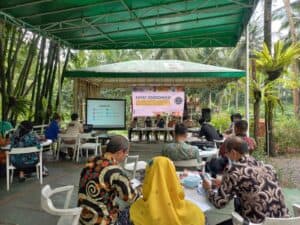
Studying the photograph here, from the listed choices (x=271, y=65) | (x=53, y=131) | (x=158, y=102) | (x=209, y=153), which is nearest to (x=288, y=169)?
(x=271, y=65)

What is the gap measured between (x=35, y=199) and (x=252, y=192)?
3.62m

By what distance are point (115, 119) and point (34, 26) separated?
3.46 metres

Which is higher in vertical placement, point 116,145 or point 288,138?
point 116,145

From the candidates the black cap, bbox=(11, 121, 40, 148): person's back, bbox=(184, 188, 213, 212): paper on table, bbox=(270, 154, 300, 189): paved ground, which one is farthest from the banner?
the black cap

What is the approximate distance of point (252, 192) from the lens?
2.42m

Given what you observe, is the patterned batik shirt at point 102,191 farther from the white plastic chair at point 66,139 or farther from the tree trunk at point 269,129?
the tree trunk at point 269,129

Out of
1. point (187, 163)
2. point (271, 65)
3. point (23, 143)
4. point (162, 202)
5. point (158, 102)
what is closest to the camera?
→ point (162, 202)

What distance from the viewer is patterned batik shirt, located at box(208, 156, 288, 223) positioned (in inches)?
94.7

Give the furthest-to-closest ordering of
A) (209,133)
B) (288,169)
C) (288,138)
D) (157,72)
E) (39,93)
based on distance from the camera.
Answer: (288,138)
(157,72)
(39,93)
(288,169)
(209,133)

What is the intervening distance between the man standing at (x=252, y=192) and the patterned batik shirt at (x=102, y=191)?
2.11 ft

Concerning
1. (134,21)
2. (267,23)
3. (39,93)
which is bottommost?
(39,93)

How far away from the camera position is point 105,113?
10.3 meters

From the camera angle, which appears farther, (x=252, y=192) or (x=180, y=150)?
(x=180, y=150)

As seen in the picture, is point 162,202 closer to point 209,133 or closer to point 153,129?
point 209,133
